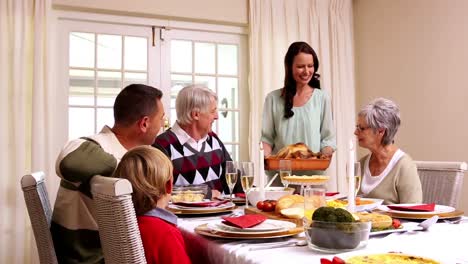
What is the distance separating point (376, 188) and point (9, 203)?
2584 millimetres

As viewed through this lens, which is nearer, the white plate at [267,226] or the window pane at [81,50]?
the white plate at [267,226]

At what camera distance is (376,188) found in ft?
7.06

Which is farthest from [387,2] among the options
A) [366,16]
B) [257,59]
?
[257,59]

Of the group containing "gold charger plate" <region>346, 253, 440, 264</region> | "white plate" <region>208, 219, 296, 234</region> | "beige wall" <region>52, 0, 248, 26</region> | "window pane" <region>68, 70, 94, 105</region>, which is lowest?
"gold charger plate" <region>346, 253, 440, 264</region>

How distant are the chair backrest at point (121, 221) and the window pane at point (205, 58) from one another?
119 inches

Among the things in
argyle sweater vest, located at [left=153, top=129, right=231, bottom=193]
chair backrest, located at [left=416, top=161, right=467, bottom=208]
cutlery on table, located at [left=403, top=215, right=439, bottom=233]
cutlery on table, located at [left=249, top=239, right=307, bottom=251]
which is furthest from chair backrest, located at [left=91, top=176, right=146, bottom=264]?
chair backrest, located at [left=416, top=161, right=467, bottom=208]

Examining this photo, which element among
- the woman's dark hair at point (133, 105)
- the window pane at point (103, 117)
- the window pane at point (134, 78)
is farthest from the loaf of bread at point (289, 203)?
the window pane at point (134, 78)

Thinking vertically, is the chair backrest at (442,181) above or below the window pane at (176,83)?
below

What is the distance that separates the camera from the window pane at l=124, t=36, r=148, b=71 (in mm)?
3900

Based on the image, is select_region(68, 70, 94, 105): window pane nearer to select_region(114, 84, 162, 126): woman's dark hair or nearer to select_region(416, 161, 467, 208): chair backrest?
select_region(114, 84, 162, 126): woman's dark hair

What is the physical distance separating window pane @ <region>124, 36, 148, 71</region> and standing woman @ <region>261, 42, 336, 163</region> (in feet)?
4.60

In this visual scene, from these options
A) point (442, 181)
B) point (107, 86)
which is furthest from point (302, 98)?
point (107, 86)

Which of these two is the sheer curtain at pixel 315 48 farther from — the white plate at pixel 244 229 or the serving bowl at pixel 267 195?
the white plate at pixel 244 229

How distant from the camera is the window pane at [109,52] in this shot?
3811mm
